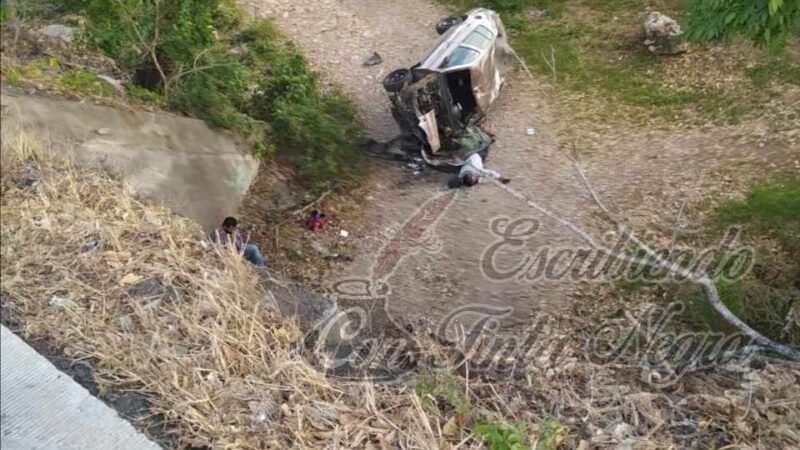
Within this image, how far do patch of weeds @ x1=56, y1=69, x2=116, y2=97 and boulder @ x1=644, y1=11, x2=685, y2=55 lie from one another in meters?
7.99

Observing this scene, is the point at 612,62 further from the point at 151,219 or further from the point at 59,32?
the point at 151,219

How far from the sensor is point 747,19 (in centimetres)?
566

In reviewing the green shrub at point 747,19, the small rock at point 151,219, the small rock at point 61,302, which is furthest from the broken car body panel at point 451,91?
the small rock at point 61,302

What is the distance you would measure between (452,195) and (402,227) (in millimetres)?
841

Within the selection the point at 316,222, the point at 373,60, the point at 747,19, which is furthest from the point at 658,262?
the point at 373,60

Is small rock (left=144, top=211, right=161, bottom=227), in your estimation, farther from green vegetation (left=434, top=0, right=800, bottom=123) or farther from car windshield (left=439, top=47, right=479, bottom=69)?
green vegetation (left=434, top=0, right=800, bottom=123)

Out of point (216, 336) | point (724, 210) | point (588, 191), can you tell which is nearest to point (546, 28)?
point (588, 191)

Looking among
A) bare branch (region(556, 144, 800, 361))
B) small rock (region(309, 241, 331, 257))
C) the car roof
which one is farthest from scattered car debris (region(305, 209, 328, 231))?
bare branch (region(556, 144, 800, 361))

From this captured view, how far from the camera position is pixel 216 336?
4008mm

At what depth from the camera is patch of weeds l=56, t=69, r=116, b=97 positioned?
22.3 feet

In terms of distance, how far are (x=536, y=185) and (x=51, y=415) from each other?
23.0 ft

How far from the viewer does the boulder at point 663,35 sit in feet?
36.3

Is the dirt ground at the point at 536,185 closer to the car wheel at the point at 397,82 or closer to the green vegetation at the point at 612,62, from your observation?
the green vegetation at the point at 612,62

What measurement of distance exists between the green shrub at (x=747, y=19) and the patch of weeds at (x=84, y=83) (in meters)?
5.48
